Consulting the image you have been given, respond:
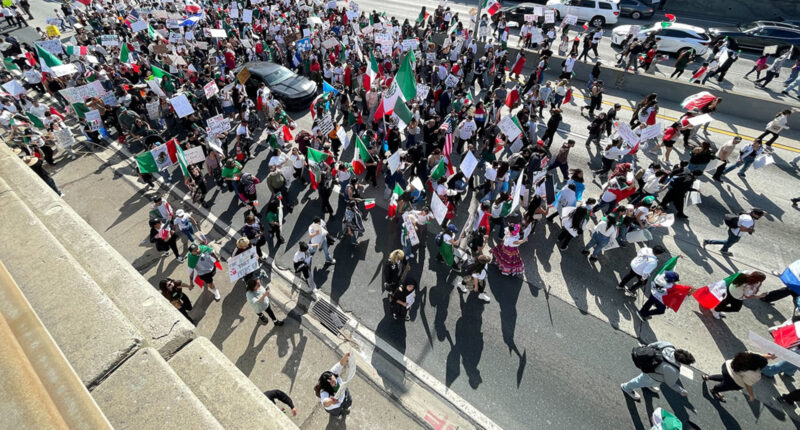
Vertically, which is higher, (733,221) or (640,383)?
(733,221)

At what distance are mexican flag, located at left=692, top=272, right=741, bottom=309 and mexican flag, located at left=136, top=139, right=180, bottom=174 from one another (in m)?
14.6

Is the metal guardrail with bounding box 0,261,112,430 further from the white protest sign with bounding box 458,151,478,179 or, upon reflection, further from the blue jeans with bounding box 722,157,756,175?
the blue jeans with bounding box 722,157,756,175

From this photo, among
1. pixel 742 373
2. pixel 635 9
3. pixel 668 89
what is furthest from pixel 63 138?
pixel 635 9

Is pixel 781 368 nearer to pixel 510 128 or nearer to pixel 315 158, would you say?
pixel 510 128

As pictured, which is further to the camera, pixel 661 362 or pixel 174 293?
pixel 174 293

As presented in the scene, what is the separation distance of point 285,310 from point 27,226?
537 centimetres

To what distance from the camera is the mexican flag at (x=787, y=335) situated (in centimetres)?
697

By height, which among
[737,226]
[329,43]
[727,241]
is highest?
[329,43]

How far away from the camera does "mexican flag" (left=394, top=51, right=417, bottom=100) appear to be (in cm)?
1208

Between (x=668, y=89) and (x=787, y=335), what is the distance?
13.7 meters

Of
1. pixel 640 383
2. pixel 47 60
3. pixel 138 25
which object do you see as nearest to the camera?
pixel 640 383

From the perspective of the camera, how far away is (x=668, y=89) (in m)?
16.9

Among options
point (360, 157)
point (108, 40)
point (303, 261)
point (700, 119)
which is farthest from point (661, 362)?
point (108, 40)

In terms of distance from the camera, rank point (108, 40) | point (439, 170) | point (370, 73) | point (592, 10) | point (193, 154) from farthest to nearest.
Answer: point (592, 10) < point (108, 40) < point (370, 73) < point (193, 154) < point (439, 170)
